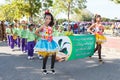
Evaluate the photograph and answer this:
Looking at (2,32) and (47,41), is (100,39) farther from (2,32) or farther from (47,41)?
(2,32)

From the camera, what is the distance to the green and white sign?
1096 cm

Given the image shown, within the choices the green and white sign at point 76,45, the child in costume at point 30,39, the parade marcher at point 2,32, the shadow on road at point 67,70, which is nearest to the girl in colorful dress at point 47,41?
the shadow on road at point 67,70

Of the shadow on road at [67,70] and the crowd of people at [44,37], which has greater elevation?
the crowd of people at [44,37]

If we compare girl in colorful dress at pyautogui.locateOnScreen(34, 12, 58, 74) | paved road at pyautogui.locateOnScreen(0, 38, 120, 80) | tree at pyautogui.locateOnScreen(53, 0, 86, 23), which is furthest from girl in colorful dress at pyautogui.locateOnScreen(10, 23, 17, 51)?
tree at pyautogui.locateOnScreen(53, 0, 86, 23)

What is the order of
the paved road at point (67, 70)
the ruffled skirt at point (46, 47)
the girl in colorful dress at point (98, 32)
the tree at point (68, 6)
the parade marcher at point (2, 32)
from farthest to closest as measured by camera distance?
the tree at point (68, 6) → the parade marcher at point (2, 32) → the girl in colorful dress at point (98, 32) → the ruffled skirt at point (46, 47) → the paved road at point (67, 70)

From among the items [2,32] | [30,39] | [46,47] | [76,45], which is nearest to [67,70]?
[76,45]

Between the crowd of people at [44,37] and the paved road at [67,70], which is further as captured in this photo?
the crowd of people at [44,37]

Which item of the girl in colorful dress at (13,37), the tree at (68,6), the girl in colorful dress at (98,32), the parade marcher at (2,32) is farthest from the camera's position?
the tree at (68,6)

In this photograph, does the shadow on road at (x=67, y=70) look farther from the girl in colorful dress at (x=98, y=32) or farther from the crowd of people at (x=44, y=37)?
the girl in colorful dress at (x=98, y=32)

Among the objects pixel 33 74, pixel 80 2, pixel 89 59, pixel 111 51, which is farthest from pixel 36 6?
pixel 33 74

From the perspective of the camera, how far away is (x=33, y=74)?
9680mm

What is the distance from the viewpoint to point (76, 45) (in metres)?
11.4

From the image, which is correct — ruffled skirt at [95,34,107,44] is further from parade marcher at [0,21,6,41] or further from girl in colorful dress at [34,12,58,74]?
parade marcher at [0,21,6,41]

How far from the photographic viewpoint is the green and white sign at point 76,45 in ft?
36.0
